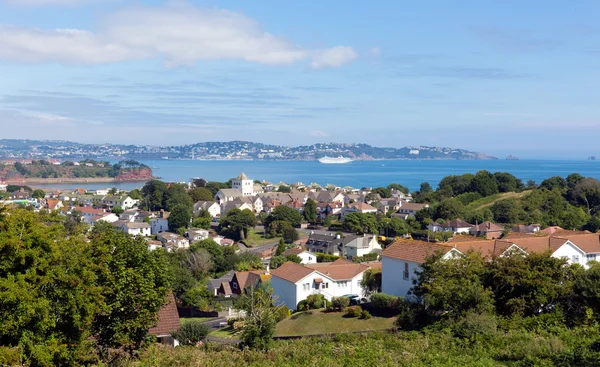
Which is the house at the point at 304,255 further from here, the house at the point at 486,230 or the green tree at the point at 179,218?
the green tree at the point at 179,218

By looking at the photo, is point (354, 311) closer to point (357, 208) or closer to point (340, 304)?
point (340, 304)

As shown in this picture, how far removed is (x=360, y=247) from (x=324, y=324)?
747 inches

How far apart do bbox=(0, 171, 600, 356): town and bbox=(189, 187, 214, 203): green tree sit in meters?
0.13

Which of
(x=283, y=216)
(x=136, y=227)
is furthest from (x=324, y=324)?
(x=136, y=227)

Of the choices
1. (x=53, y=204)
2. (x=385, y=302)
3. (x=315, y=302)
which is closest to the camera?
(x=385, y=302)

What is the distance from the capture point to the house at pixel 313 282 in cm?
2017

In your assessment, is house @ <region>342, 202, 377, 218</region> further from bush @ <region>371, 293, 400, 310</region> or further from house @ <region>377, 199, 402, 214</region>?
bush @ <region>371, 293, 400, 310</region>

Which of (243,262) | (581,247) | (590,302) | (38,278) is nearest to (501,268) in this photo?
(590,302)

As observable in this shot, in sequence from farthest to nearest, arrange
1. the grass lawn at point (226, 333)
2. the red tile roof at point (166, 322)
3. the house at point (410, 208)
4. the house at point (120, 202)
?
the house at point (120, 202), the house at point (410, 208), the grass lawn at point (226, 333), the red tile roof at point (166, 322)

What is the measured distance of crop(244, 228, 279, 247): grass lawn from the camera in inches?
1655

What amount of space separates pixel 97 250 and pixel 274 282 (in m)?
12.4

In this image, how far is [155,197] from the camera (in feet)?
199

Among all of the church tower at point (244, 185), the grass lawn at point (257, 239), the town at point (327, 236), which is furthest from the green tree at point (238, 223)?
the church tower at point (244, 185)

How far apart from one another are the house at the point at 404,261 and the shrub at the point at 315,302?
2603 mm
